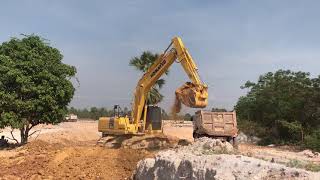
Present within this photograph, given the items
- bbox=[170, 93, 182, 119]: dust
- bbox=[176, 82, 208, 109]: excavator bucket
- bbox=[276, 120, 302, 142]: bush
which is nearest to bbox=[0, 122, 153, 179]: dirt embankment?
bbox=[176, 82, 208, 109]: excavator bucket

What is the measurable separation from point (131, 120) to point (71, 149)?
5.49m

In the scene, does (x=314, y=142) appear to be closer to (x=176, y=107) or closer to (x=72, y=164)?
(x=176, y=107)

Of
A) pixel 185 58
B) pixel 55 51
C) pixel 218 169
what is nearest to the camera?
pixel 218 169

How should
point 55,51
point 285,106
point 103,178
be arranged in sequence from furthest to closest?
point 285,106 < point 55,51 < point 103,178

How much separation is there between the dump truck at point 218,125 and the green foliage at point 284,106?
12.6m

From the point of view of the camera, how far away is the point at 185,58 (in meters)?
23.4

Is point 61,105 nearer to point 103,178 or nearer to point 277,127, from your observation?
point 103,178

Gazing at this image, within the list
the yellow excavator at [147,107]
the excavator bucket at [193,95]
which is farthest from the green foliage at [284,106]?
the excavator bucket at [193,95]

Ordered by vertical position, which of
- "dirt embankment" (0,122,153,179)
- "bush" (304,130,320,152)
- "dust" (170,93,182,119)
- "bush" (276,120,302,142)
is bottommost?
"dirt embankment" (0,122,153,179)

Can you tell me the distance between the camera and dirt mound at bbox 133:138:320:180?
29.2 ft

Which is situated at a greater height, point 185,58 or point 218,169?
point 185,58

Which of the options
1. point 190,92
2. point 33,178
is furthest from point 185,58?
point 33,178

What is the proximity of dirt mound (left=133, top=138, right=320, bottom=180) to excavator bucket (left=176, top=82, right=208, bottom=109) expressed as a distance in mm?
6310

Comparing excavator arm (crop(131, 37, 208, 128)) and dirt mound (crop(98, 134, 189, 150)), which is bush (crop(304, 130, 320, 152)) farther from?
excavator arm (crop(131, 37, 208, 128))
